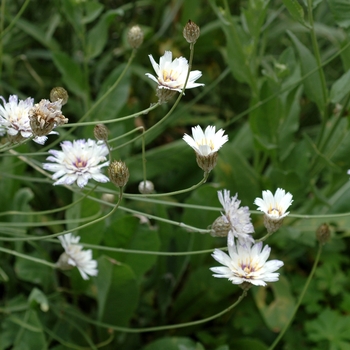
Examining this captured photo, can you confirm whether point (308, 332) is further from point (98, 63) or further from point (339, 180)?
point (98, 63)

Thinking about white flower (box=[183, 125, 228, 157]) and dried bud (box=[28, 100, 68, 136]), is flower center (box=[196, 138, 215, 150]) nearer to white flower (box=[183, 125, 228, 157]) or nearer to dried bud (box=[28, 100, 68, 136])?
white flower (box=[183, 125, 228, 157])

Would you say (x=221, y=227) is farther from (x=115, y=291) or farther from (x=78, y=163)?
(x=115, y=291)

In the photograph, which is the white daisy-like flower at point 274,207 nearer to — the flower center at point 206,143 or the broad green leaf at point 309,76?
the flower center at point 206,143

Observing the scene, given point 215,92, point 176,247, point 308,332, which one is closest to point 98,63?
point 215,92

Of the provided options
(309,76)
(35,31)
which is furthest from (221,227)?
(35,31)

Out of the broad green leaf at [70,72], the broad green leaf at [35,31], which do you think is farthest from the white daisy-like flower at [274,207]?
the broad green leaf at [35,31]

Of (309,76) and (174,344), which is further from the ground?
(309,76)

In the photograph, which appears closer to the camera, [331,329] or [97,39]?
[331,329]
